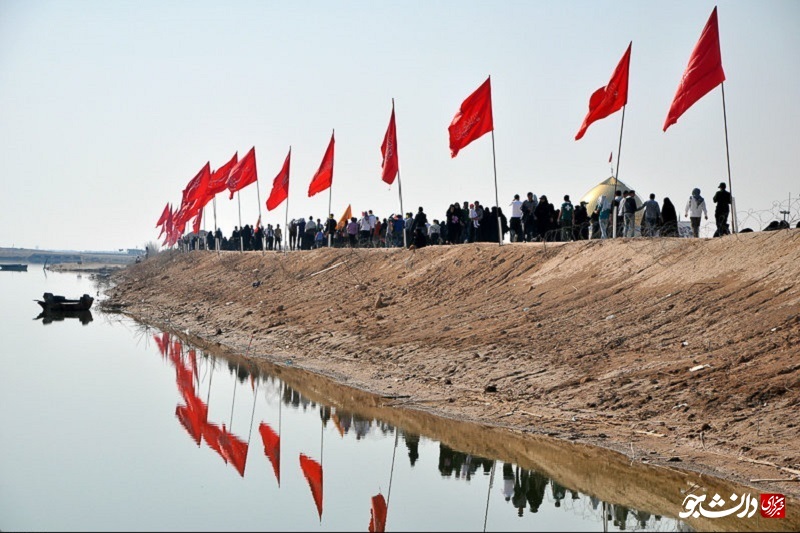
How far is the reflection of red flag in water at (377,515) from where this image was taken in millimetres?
10242

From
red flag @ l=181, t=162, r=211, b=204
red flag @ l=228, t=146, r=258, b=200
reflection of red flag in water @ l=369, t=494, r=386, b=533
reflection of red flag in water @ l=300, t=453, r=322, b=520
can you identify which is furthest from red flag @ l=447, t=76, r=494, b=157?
red flag @ l=181, t=162, r=211, b=204

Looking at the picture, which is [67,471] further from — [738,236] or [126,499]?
[738,236]

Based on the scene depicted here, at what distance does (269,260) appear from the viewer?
4325cm

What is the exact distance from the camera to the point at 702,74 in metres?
18.3

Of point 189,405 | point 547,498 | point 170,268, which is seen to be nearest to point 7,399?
point 189,405

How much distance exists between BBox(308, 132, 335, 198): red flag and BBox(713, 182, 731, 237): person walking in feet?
55.3

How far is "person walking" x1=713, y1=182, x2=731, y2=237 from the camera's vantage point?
2022 cm

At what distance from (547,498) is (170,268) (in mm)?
52713

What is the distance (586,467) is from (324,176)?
79.2 feet

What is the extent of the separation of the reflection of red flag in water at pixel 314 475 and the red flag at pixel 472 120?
1256 centimetres

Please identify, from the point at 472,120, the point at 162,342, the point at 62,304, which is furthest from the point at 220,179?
the point at 472,120

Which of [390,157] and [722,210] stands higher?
[390,157]

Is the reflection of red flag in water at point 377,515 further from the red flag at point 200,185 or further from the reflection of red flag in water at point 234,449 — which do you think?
the red flag at point 200,185
